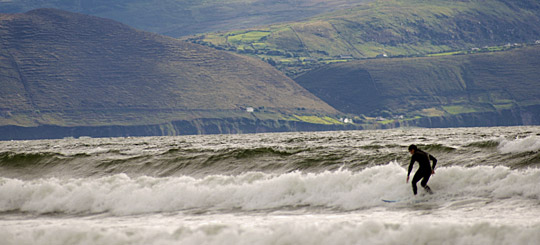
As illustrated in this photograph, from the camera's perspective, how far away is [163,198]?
27.9 metres

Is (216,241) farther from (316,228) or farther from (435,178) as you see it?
(435,178)

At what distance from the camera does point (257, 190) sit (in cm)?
2752

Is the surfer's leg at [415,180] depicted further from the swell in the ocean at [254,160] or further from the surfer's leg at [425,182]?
the swell in the ocean at [254,160]

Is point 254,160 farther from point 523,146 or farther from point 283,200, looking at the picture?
point 523,146

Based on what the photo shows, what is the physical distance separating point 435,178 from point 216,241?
9835 mm

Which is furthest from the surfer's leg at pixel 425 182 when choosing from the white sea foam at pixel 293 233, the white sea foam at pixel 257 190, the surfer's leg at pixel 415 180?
the white sea foam at pixel 293 233

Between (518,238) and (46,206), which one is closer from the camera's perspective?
(518,238)

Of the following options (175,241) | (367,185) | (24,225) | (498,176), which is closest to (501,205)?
(498,176)

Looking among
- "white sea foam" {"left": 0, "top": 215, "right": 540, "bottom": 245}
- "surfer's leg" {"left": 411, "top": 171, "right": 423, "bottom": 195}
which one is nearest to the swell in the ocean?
"surfer's leg" {"left": 411, "top": 171, "right": 423, "bottom": 195}

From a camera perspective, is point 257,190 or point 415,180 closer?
point 415,180

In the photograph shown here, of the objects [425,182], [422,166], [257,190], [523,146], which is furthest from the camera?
[523,146]

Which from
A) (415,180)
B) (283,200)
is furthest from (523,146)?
(283,200)

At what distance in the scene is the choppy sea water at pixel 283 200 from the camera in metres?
19.6

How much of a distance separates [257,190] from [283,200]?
1.58 meters
